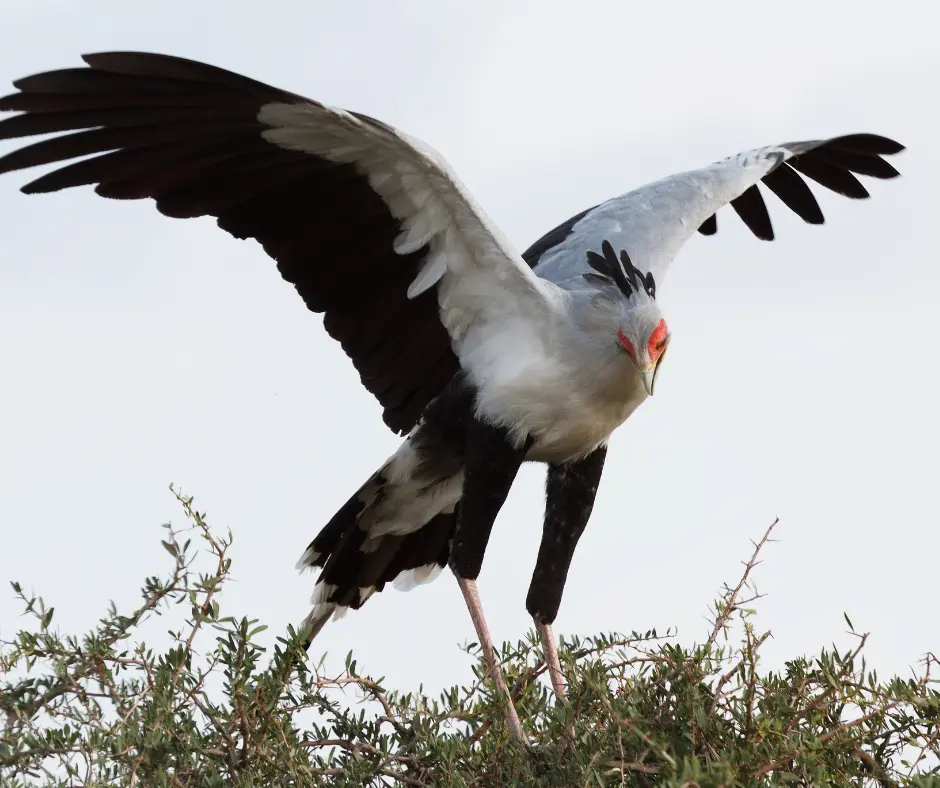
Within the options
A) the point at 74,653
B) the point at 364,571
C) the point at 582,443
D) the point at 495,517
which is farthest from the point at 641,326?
the point at 74,653

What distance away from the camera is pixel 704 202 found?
225 inches

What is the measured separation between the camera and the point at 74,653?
343cm

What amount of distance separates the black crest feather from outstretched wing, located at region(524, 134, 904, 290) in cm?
20

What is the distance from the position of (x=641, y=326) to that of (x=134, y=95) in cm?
188

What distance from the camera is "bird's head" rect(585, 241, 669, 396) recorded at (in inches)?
180

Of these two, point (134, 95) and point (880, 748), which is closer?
point (880, 748)

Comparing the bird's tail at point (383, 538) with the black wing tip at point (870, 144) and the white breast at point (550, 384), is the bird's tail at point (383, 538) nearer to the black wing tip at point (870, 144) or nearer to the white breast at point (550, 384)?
the white breast at point (550, 384)

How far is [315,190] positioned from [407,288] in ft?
1.67

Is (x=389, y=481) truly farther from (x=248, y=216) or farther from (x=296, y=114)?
(x=296, y=114)

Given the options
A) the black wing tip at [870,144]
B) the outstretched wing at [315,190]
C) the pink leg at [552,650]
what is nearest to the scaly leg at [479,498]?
the pink leg at [552,650]

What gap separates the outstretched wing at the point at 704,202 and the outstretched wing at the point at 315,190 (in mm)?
646

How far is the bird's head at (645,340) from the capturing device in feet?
14.9

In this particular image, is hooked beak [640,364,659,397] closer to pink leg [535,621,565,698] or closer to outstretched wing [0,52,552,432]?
outstretched wing [0,52,552,432]

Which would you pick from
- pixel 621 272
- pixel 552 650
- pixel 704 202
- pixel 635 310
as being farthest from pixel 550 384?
pixel 704 202
